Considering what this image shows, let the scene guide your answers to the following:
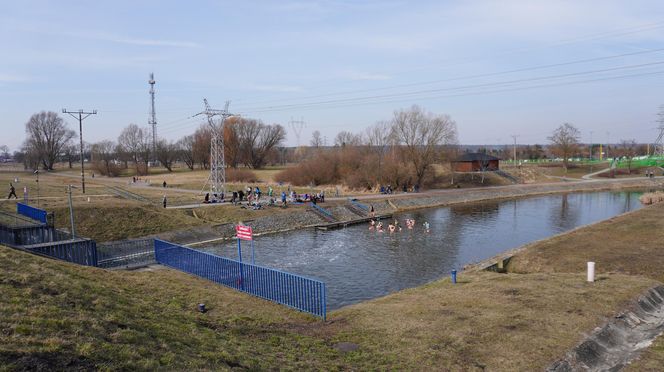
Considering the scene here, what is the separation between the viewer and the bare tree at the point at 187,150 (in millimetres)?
132125

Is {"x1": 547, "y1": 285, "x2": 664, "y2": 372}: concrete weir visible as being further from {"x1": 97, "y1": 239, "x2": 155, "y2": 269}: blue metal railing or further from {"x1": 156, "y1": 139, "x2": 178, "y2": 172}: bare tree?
{"x1": 156, "y1": 139, "x2": 178, "y2": 172}: bare tree

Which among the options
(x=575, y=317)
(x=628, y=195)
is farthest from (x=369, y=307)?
(x=628, y=195)

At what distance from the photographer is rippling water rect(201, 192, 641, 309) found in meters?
25.4

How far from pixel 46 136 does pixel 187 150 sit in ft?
125

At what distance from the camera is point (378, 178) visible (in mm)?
70062

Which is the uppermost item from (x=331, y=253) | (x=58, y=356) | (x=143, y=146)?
(x=143, y=146)

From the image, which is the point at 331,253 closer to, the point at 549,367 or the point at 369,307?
the point at 369,307

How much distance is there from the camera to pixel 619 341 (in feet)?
42.1

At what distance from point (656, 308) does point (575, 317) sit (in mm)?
4380

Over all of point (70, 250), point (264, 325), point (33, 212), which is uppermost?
point (33, 212)

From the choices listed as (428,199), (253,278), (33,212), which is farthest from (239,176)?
(253,278)

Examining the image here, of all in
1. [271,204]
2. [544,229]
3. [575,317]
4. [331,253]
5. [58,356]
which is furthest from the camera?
[271,204]

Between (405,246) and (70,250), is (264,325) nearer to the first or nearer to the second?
(70,250)

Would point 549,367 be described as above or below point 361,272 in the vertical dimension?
above
